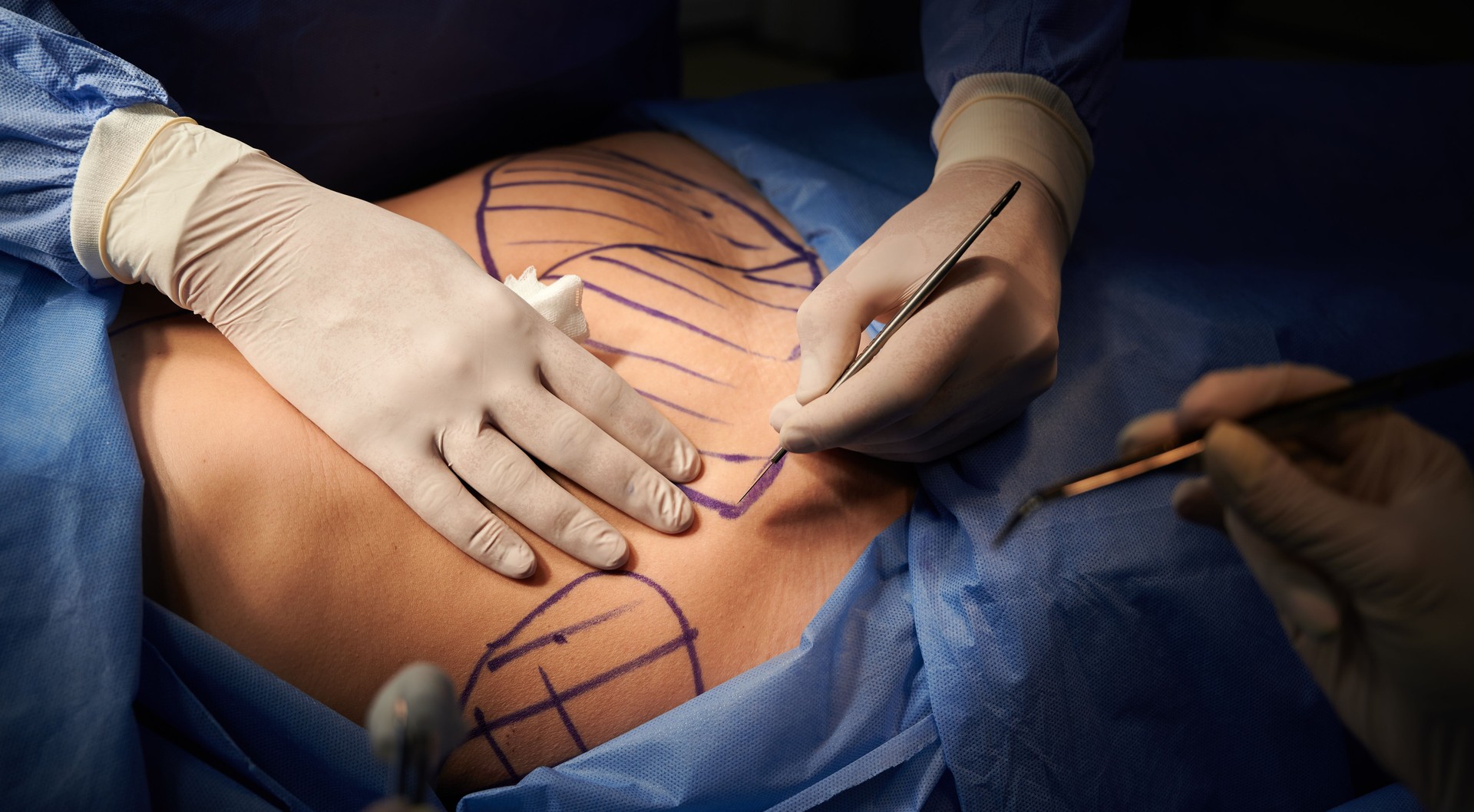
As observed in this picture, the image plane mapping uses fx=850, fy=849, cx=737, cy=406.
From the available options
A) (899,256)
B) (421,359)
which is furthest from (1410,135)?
(421,359)

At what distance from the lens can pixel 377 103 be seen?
51.9 inches

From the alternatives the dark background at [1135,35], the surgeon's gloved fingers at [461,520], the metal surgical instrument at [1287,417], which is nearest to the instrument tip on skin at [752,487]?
the surgeon's gloved fingers at [461,520]

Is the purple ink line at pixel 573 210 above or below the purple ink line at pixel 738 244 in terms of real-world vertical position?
below

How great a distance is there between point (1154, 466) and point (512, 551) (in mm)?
643

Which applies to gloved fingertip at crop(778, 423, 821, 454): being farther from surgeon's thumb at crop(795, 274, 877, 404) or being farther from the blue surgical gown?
the blue surgical gown

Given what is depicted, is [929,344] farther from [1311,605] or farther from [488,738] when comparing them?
[488,738]

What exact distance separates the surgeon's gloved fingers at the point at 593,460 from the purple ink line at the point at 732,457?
0.27ft

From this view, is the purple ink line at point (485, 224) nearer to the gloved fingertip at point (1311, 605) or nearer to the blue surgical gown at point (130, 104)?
the blue surgical gown at point (130, 104)

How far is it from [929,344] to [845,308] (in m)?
0.11

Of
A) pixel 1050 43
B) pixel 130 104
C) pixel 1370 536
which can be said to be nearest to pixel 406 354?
pixel 130 104

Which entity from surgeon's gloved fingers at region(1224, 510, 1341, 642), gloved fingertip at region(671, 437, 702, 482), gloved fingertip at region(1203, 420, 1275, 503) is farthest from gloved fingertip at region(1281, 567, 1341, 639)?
gloved fingertip at region(671, 437, 702, 482)

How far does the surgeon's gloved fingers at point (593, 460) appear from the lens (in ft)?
3.15

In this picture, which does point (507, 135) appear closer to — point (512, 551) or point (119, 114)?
point (119, 114)

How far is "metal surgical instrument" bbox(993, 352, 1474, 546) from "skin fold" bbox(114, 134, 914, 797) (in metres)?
0.48
